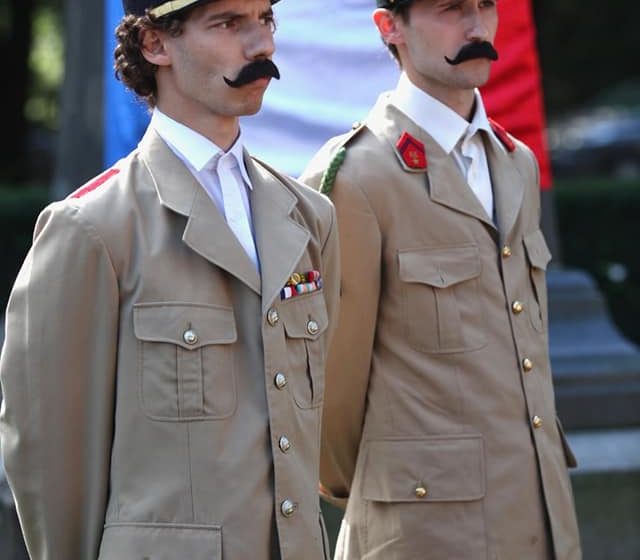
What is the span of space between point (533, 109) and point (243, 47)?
122 inches

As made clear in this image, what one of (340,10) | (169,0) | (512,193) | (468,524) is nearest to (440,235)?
(512,193)

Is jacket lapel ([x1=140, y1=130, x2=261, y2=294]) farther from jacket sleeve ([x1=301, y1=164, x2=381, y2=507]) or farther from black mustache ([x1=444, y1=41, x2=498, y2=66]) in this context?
black mustache ([x1=444, y1=41, x2=498, y2=66])

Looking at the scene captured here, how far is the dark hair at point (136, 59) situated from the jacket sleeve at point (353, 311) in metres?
0.71

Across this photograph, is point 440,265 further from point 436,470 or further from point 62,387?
point 62,387

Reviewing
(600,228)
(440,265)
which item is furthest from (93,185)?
(600,228)

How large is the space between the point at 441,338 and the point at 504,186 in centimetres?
46

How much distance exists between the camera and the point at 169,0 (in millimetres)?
2934

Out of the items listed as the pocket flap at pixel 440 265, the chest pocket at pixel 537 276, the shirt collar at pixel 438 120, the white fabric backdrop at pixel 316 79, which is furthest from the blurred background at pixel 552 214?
the shirt collar at pixel 438 120

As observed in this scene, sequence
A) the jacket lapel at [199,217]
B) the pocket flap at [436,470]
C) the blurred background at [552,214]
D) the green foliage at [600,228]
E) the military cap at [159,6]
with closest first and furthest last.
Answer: the jacket lapel at [199,217] → the military cap at [159,6] → the pocket flap at [436,470] → the blurred background at [552,214] → the green foliage at [600,228]

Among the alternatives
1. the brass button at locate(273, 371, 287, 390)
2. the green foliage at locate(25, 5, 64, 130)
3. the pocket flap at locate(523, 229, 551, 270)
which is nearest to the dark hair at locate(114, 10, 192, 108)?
the brass button at locate(273, 371, 287, 390)

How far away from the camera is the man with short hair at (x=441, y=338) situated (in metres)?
3.54

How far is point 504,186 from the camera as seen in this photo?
3734 millimetres

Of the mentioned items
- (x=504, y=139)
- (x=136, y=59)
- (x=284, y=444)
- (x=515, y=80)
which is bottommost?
(x=284, y=444)

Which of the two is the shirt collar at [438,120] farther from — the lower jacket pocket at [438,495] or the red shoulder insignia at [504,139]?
the lower jacket pocket at [438,495]
